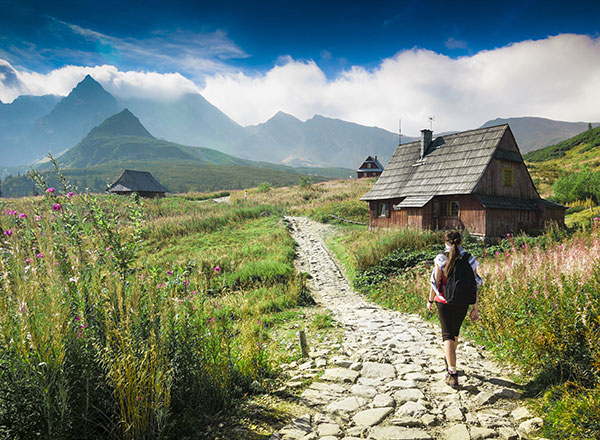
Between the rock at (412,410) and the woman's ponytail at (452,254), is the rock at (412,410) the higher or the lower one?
the lower one

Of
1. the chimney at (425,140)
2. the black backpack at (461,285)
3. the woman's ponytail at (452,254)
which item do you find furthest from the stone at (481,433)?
the chimney at (425,140)

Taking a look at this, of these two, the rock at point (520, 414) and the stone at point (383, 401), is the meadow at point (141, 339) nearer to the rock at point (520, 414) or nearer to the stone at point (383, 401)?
the rock at point (520, 414)

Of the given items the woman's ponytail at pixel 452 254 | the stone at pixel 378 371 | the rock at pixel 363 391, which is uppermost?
the woman's ponytail at pixel 452 254

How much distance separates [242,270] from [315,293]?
2.94 metres

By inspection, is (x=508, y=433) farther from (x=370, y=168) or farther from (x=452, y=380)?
(x=370, y=168)

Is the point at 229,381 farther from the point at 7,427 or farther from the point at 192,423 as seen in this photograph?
the point at 7,427

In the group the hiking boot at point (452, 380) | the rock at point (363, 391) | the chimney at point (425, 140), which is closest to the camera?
the rock at point (363, 391)

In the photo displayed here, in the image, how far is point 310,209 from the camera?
106ft

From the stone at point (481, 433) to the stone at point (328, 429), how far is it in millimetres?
1380

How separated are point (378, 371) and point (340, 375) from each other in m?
0.63

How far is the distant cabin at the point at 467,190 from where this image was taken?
68.1 feet

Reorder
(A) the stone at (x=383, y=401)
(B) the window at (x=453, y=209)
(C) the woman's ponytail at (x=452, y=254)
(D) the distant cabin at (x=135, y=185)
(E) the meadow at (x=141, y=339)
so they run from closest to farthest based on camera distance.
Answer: (E) the meadow at (x=141, y=339) < (A) the stone at (x=383, y=401) < (C) the woman's ponytail at (x=452, y=254) < (B) the window at (x=453, y=209) < (D) the distant cabin at (x=135, y=185)

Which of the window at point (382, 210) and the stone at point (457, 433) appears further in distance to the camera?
the window at point (382, 210)

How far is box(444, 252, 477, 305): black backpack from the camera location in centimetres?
488
